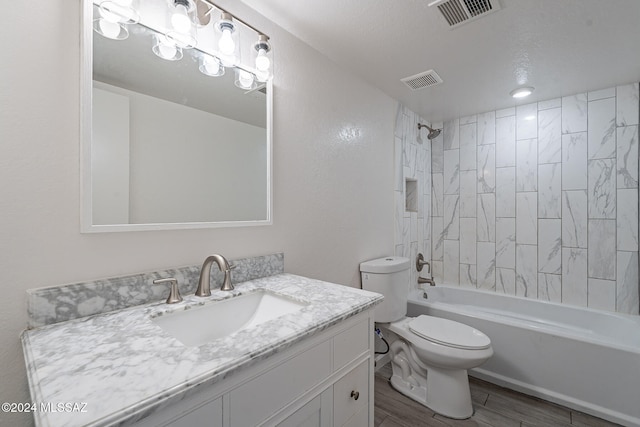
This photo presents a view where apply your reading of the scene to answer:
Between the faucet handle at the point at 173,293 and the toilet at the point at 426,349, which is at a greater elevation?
the faucet handle at the point at 173,293

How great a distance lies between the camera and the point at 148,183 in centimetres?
102

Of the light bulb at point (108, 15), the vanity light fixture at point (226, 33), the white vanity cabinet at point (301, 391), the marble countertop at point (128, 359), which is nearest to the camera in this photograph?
the marble countertop at point (128, 359)

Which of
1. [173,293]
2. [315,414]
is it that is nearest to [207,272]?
[173,293]

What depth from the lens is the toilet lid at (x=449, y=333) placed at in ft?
5.52

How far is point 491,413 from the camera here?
1.76 m

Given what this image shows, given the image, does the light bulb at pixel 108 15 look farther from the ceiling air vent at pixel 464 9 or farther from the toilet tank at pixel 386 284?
the toilet tank at pixel 386 284

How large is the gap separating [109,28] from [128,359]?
1.05 meters

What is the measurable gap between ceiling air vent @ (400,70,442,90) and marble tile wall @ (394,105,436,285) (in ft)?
1.27

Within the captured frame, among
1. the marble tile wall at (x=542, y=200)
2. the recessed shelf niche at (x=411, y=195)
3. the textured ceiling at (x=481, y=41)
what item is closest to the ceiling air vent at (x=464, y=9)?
the textured ceiling at (x=481, y=41)

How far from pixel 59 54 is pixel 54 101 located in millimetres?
151

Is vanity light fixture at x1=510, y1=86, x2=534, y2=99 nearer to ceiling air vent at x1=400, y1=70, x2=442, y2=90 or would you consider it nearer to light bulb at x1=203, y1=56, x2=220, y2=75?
ceiling air vent at x1=400, y1=70, x2=442, y2=90

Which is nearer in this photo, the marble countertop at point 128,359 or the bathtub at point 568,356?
the marble countertop at point 128,359

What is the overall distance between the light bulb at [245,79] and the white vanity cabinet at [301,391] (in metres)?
1.17

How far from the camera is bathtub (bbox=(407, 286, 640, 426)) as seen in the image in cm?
168
